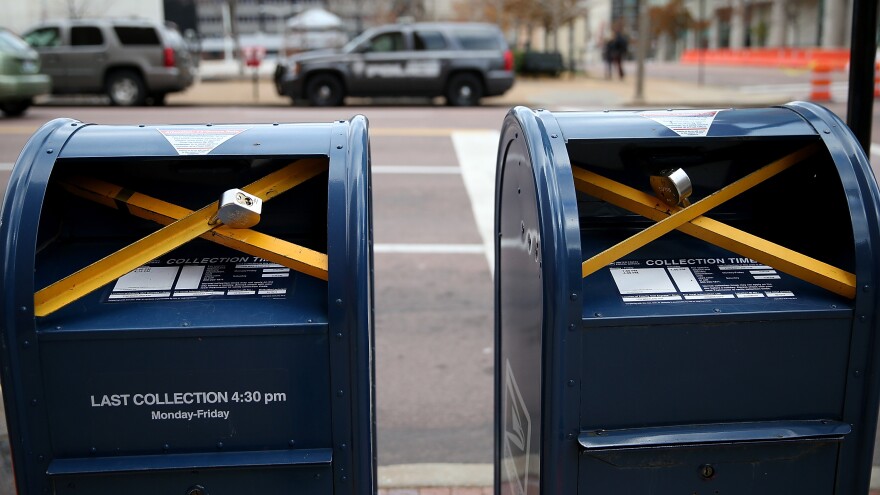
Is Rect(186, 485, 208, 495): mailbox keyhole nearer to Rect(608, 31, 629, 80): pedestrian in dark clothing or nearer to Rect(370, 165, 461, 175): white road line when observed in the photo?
Rect(370, 165, 461, 175): white road line

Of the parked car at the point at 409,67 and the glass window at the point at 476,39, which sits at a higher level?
the glass window at the point at 476,39

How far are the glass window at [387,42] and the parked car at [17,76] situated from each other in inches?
248

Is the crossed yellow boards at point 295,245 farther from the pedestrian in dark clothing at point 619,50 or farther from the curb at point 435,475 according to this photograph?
the pedestrian in dark clothing at point 619,50

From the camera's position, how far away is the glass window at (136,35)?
18141mm

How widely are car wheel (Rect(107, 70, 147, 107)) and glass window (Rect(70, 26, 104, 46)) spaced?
73cm

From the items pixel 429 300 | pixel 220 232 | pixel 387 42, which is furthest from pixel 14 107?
pixel 220 232

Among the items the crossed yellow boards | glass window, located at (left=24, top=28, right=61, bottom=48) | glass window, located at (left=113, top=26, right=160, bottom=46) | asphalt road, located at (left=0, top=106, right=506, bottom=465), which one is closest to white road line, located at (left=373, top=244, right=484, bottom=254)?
asphalt road, located at (left=0, top=106, right=506, bottom=465)

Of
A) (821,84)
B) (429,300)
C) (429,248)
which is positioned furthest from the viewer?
(821,84)

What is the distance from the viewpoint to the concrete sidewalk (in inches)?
773

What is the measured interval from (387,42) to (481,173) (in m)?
8.15

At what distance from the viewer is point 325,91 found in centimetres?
1820

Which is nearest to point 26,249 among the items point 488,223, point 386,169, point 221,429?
point 221,429

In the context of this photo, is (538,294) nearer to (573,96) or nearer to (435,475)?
(435,475)

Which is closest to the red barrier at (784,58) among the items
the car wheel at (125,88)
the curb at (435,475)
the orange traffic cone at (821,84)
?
the orange traffic cone at (821,84)
